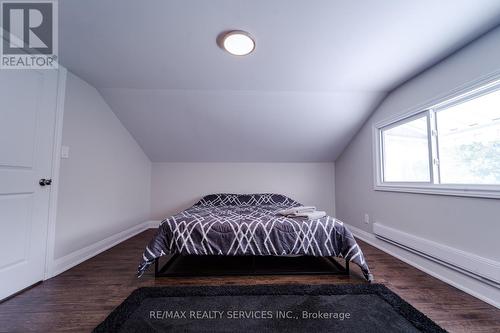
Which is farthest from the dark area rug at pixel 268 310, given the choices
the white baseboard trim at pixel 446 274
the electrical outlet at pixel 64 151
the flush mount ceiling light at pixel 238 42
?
the flush mount ceiling light at pixel 238 42

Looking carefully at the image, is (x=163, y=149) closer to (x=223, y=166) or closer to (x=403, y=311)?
(x=223, y=166)

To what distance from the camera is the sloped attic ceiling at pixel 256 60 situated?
1.41 metres

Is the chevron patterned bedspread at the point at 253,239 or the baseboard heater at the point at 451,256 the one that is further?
the chevron patterned bedspread at the point at 253,239

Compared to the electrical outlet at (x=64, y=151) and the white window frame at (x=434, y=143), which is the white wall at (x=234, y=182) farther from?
the electrical outlet at (x=64, y=151)

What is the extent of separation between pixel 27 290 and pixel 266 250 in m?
1.97

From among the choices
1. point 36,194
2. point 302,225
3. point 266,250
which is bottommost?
point 266,250

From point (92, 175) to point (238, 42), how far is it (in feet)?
7.14

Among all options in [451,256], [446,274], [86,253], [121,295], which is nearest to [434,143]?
[451,256]

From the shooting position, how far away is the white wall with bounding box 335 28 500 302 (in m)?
1.50

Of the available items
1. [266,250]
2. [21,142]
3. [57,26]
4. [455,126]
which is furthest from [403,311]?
[57,26]

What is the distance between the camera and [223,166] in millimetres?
3682

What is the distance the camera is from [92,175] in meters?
2.29

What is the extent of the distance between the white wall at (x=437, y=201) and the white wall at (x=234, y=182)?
0.73 meters

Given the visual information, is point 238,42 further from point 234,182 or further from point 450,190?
point 234,182
